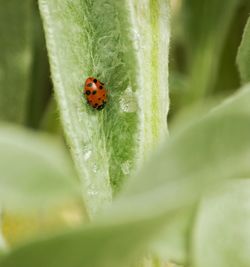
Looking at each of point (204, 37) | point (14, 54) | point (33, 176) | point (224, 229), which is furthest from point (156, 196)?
point (204, 37)

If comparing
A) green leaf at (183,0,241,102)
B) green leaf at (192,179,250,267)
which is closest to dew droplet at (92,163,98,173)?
green leaf at (192,179,250,267)

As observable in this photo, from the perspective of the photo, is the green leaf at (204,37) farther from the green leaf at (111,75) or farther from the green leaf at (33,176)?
the green leaf at (33,176)

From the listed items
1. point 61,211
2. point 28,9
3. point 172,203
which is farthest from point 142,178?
point 28,9

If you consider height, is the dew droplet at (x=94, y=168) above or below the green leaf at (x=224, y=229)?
above

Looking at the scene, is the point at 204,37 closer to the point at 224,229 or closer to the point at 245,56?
the point at 245,56

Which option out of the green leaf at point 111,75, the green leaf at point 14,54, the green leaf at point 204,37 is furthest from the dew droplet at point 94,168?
the green leaf at point 204,37

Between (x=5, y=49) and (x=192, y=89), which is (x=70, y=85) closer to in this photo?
(x=5, y=49)
